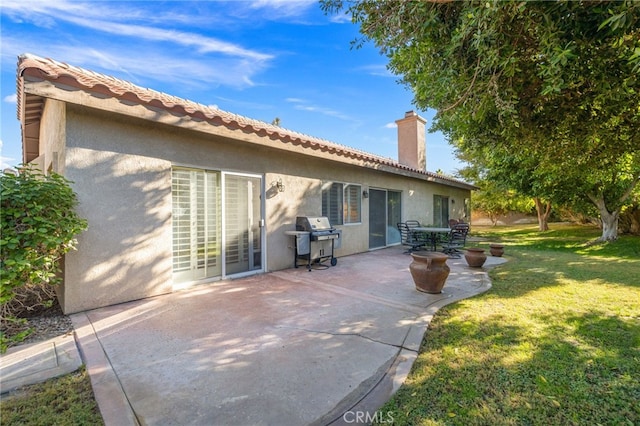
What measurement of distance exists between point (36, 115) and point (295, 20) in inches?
245

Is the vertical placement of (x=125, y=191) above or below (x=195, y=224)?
above

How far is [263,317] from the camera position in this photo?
402 cm

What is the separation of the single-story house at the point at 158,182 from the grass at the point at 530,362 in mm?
4431

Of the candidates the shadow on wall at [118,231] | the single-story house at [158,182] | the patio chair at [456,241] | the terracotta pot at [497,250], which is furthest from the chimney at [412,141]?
the shadow on wall at [118,231]

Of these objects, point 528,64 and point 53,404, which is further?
point 528,64

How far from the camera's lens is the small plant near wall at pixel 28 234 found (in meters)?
3.12

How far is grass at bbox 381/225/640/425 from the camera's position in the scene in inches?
85.0

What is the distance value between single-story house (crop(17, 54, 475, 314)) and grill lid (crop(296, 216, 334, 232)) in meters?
0.18

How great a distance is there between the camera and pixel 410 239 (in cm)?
1048

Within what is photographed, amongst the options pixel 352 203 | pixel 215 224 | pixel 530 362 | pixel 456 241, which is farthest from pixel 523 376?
pixel 456 241

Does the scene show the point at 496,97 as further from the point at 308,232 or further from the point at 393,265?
the point at 393,265

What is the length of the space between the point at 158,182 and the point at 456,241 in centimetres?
970

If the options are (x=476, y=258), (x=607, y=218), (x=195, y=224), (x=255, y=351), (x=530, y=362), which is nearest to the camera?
(x=530, y=362)

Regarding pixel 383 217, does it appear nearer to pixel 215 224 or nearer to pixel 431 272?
pixel 431 272
